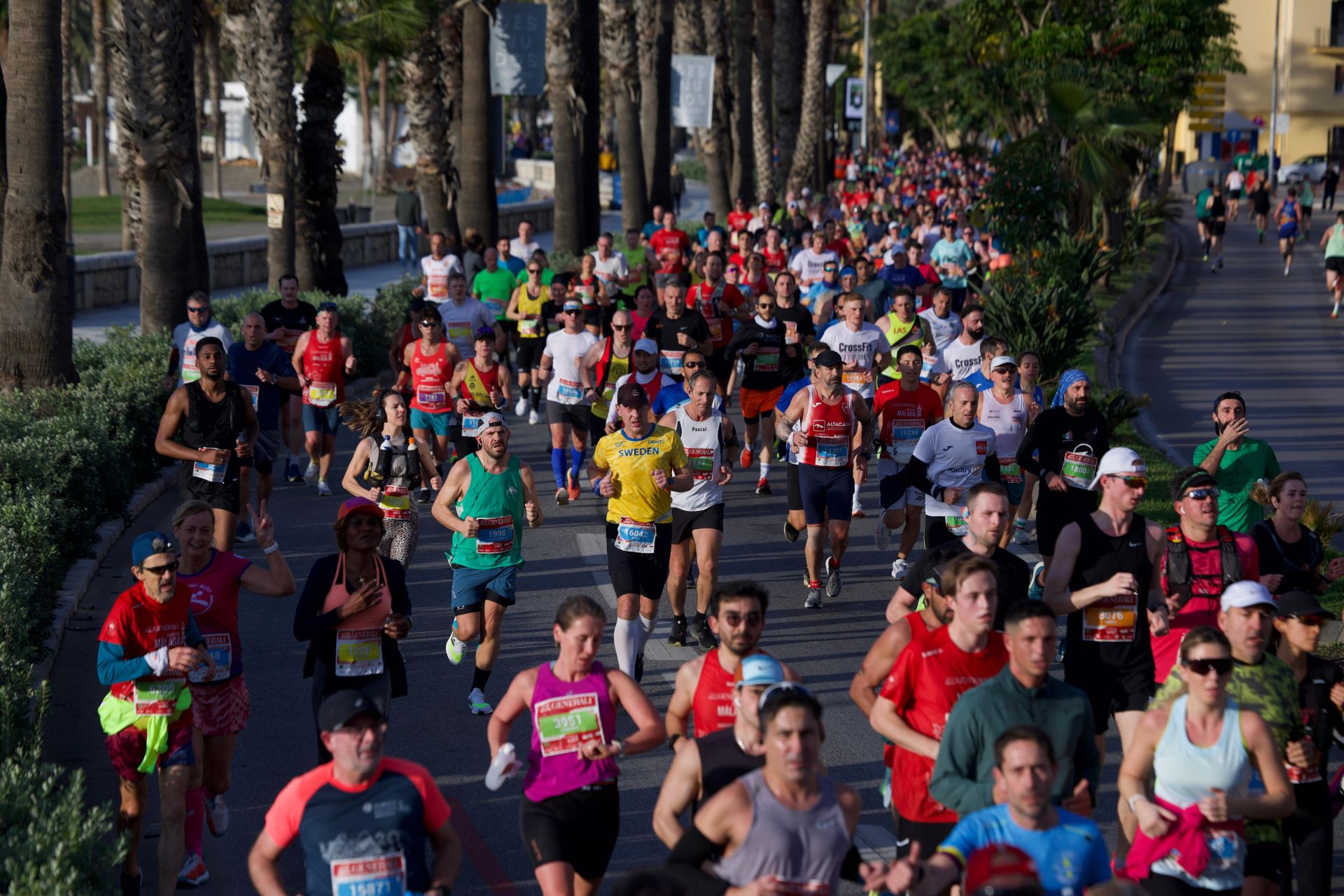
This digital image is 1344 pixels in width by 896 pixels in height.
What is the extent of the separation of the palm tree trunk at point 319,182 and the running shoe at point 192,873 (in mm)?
19083

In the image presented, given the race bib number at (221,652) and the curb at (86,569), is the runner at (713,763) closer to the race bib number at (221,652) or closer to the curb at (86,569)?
the race bib number at (221,652)

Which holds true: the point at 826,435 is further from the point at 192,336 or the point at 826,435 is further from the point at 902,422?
the point at 192,336

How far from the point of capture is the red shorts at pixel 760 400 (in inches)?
649

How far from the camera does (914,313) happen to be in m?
16.5

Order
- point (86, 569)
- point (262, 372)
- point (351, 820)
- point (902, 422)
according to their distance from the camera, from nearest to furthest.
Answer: point (351, 820) < point (86, 569) < point (902, 422) < point (262, 372)

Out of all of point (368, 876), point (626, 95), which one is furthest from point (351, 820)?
point (626, 95)

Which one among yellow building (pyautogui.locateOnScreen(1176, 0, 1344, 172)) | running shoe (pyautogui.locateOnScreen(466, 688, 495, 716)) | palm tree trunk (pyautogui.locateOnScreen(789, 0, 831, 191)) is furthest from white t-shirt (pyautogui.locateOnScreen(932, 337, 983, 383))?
yellow building (pyautogui.locateOnScreen(1176, 0, 1344, 172))

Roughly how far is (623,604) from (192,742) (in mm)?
3161

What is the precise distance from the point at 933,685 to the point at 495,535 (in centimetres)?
400

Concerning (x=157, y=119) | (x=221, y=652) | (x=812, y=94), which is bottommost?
(x=221, y=652)

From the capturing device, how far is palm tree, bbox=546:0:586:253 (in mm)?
30766

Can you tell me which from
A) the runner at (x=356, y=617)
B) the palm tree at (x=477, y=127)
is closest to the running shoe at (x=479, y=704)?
the runner at (x=356, y=617)

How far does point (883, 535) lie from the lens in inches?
531

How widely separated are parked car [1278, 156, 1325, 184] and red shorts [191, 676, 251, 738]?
6910 cm
